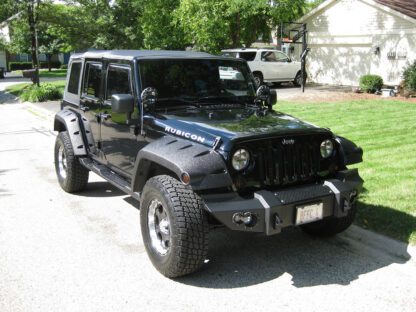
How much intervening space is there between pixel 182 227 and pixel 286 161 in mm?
1056

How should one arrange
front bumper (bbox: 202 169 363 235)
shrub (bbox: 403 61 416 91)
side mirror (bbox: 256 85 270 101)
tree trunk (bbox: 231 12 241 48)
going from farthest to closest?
tree trunk (bbox: 231 12 241 48), shrub (bbox: 403 61 416 91), side mirror (bbox: 256 85 270 101), front bumper (bbox: 202 169 363 235)

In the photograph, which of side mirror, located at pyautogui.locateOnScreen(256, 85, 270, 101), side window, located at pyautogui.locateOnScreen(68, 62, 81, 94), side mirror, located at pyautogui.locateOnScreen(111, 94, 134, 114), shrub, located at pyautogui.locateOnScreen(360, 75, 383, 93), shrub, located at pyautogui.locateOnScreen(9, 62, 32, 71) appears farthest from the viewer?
shrub, located at pyautogui.locateOnScreen(9, 62, 32, 71)

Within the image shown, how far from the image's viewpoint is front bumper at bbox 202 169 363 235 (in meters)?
3.71

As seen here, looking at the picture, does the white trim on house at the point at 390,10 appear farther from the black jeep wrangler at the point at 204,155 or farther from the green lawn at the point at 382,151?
the black jeep wrangler at the point at 204,155

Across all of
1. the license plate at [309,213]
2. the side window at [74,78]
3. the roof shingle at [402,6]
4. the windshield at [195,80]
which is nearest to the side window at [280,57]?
the roof shingle at [402,6]

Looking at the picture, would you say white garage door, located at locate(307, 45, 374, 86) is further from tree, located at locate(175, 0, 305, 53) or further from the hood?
the hood

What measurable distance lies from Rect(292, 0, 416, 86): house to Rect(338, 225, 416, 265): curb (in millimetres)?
16862

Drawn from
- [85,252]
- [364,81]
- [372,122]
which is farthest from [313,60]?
[85,252]

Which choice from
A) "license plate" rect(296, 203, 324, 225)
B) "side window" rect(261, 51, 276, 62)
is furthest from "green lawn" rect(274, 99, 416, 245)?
"side window" rect(261, 51, 276, 62)

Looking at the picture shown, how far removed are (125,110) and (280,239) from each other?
1984 millimetres

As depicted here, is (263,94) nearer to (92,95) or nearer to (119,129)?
(119,129)

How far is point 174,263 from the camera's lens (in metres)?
3.90

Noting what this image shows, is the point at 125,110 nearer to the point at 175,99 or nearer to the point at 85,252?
the point at 175,99

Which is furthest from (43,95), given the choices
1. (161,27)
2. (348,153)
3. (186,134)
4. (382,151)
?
(348,153)
